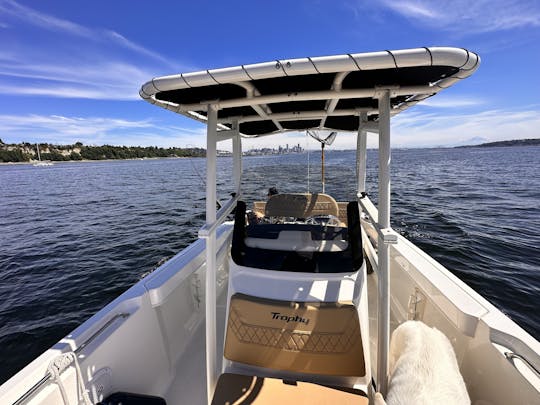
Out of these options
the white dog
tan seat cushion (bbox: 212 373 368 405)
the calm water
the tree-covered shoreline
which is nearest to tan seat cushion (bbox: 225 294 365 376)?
tan seat cushion (bbox: 212 373 368 405)

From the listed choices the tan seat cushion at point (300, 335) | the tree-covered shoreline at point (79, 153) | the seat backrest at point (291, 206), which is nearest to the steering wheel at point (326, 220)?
the seat backrest at point (291, 206)

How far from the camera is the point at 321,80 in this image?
149 cm

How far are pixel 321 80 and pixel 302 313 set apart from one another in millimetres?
1436

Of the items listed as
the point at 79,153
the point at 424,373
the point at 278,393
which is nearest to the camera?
the point at 424,373

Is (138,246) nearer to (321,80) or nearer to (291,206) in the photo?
(291,206)

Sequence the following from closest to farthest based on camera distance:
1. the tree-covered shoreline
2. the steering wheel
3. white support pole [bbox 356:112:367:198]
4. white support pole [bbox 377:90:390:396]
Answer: white support pole [bbox 377:90:390:396], the steering wheel, white support pole [bbox 356:112:367:198], the tree-covered shoreline

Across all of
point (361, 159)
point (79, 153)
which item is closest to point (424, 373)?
point (361, 159)

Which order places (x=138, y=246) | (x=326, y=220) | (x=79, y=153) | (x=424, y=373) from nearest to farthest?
(x=424, y=373), (x=326, y=220), (x=138, y=246), (x=79, y=153)

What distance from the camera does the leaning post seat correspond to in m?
1.55

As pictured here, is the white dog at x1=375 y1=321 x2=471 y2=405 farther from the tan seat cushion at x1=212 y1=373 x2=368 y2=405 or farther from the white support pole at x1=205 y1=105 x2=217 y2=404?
the white support pole at x1=205 y1=105 x2=217 y2=404

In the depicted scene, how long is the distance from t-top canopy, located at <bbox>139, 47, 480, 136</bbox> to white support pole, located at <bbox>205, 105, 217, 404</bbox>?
0.76 feet

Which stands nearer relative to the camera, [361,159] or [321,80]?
[321,80]

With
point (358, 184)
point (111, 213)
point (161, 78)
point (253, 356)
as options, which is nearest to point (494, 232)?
point (358, 184)

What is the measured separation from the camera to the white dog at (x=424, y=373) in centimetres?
120
